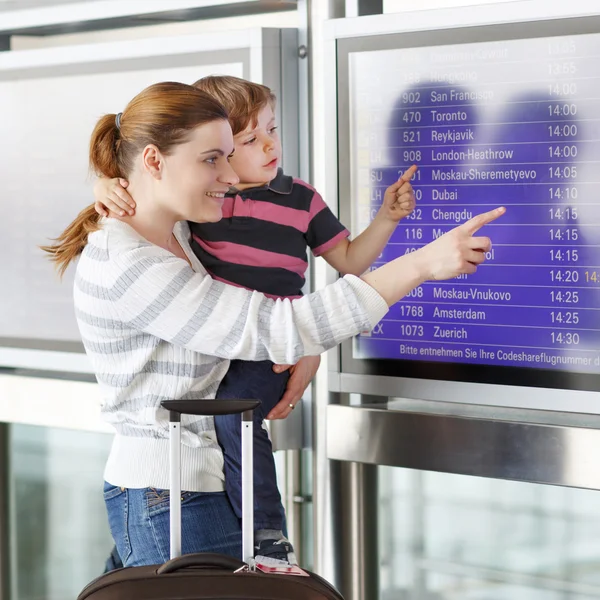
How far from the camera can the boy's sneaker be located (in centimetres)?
146

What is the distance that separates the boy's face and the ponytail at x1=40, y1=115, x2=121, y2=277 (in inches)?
8.1

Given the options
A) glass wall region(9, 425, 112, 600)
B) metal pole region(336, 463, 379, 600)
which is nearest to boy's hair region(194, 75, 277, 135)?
metal pole region(336, 463, 379, 600)

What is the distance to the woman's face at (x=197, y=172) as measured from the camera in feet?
4.76

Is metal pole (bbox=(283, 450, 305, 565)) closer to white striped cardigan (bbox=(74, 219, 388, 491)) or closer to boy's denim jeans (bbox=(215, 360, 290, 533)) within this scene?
boy's denim jeans (bbox=(215, 360, 290, 533))

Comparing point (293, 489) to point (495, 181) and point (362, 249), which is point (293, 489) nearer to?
point (362, 249)

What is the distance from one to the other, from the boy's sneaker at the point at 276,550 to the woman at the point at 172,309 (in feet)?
0.12

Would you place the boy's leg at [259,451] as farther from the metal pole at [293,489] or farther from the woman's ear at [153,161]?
the metal pole at [293,489]

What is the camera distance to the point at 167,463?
4.77ft

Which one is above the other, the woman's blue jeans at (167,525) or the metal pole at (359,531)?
the woman's blue jeans at (167,525)

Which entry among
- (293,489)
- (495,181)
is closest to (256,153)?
(495,181)

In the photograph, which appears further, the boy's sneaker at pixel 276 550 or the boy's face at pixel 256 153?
the boy's face at pixel 256 153

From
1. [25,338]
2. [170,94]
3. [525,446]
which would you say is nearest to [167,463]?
[170,94]

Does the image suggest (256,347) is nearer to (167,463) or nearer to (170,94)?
(167,463)

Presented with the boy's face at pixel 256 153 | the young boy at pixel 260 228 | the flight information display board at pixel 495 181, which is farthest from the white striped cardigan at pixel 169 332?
the flight information display board at pixel 495 181
